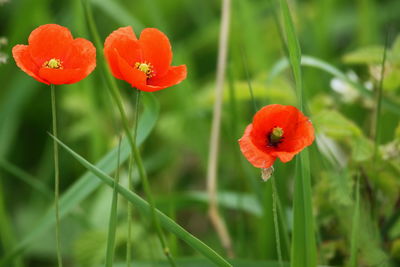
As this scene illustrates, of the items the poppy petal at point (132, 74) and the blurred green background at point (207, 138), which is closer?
the poppy petal at point (132, 74)

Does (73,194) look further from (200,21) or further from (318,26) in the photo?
(200,21)

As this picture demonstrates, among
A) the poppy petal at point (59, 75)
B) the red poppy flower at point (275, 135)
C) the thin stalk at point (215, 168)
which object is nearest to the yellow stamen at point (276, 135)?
the red poppy flower at point (275, 135)

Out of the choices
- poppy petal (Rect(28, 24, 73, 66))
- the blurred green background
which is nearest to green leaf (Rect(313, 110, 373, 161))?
the blurred green background

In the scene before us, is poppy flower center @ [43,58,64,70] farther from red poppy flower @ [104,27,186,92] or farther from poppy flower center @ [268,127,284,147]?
poppy flower center @ [268,127,284,147]

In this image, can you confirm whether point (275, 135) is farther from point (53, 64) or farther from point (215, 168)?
point (215, 168)

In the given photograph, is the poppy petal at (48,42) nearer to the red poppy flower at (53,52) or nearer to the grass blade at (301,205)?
the red poppy flower at (53,52)

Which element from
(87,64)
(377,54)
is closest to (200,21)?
(377,54)
